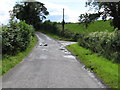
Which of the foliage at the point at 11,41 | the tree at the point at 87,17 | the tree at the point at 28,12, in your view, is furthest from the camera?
the tree at the point at 28,12

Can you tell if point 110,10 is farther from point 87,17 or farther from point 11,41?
point 11,41

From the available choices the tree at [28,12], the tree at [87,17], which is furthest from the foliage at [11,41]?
the tree at [28,12]

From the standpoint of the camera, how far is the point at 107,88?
934cm

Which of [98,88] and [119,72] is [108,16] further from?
[98,88]

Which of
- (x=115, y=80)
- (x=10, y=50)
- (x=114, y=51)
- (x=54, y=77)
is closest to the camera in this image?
(x=115, y=80)

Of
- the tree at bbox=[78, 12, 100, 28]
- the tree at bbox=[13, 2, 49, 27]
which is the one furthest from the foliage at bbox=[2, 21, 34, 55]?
the tree at bbox=[13, 2, 49, 27]

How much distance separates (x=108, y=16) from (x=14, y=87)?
2060 cm

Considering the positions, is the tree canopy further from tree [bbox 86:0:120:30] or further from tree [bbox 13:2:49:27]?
tree [bbox 13:2:49:27]

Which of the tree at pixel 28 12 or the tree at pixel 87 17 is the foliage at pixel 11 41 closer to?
the tree at pixel 87 17

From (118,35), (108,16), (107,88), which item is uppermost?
(108,16)

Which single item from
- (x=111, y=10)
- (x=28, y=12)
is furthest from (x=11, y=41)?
(x=28, y=12)

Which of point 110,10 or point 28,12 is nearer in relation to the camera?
point 110,10

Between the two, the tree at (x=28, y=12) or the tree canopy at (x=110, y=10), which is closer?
the tree canopy at (x=110, y=10)

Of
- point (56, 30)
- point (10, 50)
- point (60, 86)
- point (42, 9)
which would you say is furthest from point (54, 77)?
point (42, 9)
